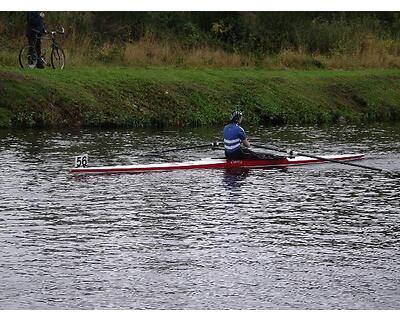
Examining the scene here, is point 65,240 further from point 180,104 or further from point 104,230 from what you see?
point 180,104

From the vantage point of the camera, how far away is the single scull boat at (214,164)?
25.9m

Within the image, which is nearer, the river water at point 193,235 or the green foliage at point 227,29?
the river water at point 193,235

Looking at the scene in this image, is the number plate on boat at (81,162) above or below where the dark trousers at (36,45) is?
below

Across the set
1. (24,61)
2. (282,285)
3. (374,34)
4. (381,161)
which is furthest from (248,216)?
(374,34)

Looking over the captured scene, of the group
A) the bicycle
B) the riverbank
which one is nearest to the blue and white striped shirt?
the riverbank

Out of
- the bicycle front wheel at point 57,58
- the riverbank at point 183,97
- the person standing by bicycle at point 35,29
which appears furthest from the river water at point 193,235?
the bicycle front wheel at point 57,58

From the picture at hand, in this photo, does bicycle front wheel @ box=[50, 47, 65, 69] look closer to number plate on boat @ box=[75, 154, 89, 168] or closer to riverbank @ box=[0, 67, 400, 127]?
riverbank @ box=[0, 67, 400, 127]

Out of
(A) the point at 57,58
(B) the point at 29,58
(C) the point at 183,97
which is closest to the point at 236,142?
(C) the point at 183,97

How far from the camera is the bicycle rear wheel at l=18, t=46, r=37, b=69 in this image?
1526 inches

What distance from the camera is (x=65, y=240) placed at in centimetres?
1861

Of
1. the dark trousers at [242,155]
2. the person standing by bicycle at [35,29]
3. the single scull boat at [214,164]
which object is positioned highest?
the person standing by bicycle at [35,29]

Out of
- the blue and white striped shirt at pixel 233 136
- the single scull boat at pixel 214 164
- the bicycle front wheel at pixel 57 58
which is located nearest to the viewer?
the single scull boat at pixel 214 164

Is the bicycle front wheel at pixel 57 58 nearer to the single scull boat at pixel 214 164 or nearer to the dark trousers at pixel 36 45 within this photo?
the dark trousers at pixel 36 45
